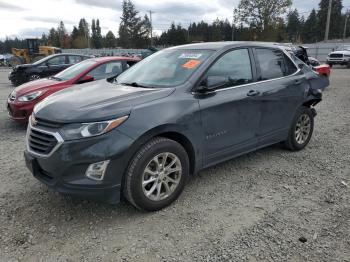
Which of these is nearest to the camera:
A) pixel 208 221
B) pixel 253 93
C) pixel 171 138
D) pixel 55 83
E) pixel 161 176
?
pixel 208 221

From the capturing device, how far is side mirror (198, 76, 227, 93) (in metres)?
3.60

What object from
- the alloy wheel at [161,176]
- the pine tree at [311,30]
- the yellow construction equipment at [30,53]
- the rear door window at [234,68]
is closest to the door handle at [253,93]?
the rear door window at [234,68]

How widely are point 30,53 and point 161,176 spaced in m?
32.9

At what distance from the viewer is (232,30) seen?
275 feet

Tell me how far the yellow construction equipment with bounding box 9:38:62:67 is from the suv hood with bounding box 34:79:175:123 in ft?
78.0

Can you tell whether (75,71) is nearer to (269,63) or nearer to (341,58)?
(269,63)

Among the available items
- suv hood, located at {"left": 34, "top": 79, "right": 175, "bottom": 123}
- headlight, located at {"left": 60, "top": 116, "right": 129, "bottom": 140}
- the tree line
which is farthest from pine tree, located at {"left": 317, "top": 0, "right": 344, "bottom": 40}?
headlight, located at {"left": 60, "top": 116, "right": 129, "bottom": 140}

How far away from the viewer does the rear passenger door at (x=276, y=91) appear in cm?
439

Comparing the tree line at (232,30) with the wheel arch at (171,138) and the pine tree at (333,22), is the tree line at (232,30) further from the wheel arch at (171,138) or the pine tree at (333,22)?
the wheel arch at (171,138)

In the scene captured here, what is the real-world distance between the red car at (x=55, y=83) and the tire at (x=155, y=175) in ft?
11.1

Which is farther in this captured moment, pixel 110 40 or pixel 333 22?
pixel 110 40

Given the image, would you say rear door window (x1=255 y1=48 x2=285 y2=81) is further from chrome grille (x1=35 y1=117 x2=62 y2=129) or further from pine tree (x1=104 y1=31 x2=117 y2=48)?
pine tree (x1=104 y1=31 x2=117 y2=48)

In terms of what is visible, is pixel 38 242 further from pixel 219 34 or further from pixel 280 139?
pixel 219 34

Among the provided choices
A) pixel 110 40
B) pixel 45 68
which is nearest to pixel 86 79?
pixel 45 68
